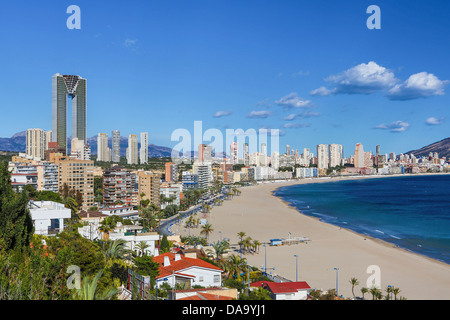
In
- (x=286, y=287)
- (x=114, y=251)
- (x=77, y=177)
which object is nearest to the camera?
(x=286, y=287)

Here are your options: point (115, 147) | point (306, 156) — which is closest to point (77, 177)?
point (115, 147)

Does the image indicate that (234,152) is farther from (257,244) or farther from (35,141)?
(257,244)

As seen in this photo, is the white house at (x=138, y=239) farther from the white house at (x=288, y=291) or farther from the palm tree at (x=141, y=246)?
the white house at (x=288, y=291)

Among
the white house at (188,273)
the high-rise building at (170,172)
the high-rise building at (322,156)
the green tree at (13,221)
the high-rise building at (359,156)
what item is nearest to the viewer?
the green tree at (13,221)

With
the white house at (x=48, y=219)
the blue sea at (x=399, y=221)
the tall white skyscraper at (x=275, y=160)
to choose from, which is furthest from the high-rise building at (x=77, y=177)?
the tall white skyscraper at (x=275, y=160)

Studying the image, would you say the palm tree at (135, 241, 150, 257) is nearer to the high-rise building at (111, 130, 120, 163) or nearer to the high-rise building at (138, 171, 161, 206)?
the high-rise building at (138, 171, 161, 206)

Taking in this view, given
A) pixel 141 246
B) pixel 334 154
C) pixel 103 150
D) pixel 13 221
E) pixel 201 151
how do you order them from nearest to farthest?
1. pixel 13 221
2. pixel 141 246
3. pixel 201 151
4. pixel 103 150
5. pixel 334 154
